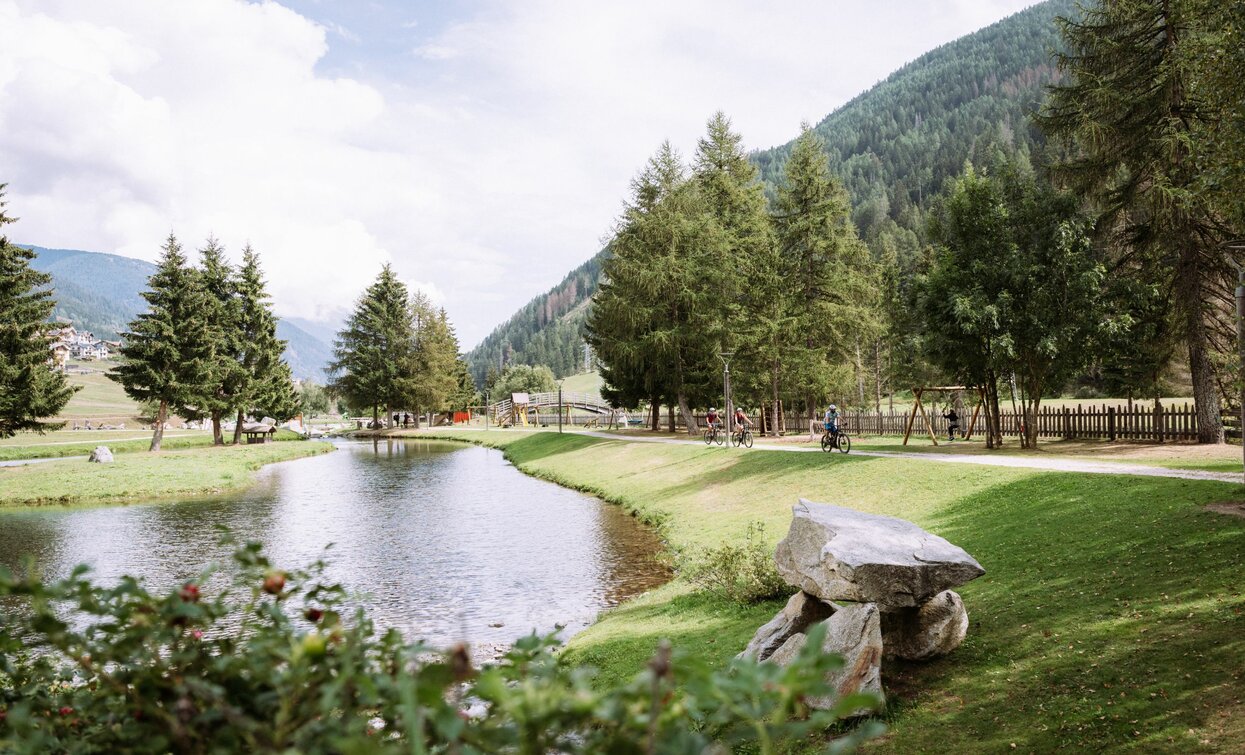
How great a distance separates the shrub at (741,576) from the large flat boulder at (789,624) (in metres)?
2.38

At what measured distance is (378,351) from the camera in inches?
3088

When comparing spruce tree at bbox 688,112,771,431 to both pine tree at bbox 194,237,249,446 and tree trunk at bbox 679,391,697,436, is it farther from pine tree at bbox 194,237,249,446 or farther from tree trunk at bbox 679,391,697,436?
pine tree at bbox 194,237,249,446

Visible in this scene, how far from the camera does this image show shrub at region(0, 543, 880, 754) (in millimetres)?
1727

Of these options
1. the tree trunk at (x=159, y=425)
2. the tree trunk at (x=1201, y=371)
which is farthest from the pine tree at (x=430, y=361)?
the tree trunk at (x=1201, y=371)

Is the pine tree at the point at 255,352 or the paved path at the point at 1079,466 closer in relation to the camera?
the paved path at the point at 1079,466

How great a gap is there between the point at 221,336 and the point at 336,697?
177ft

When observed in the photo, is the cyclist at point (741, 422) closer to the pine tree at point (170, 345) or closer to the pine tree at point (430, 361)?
the pine tree at point (170, 345)

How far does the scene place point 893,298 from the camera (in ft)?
174

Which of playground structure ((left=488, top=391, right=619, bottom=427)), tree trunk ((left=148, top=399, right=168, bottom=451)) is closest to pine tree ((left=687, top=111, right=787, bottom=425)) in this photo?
tree trunk ((left=148, top=399, right=168, bottom=451))

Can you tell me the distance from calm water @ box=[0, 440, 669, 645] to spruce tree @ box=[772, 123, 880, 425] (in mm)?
13756

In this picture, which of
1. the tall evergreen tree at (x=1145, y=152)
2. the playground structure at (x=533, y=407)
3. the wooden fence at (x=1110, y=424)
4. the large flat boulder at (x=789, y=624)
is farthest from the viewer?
the playground structure at (x=533, y=407)

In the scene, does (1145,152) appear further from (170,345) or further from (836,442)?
(170,345)

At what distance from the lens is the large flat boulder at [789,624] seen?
27.7 feet

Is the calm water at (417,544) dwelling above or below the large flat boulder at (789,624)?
below
